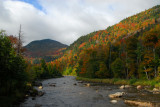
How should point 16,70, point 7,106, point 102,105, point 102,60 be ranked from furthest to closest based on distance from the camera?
point 102,60 < point 16,70 < point 102,105 < point 7,106

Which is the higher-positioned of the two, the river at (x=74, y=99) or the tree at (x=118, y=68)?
the tree at (x=118, y=68)

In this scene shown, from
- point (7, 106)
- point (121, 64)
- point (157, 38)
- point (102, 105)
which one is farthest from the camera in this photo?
point (121, 64)

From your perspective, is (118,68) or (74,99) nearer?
(74,99)

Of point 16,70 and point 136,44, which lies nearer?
point 16,70

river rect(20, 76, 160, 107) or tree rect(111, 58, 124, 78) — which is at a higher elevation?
tree rect(111, 58, 124, 78)

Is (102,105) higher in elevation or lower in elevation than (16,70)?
lower

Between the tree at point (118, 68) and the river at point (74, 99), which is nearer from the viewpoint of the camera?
the river at point (74, 99)

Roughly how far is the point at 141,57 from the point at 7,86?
139 feet

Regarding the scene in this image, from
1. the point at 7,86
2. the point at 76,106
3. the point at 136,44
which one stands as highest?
the point at 136,44

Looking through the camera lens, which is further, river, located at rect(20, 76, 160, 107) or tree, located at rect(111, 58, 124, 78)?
tree, located at rect(111, 58, 124, 78)

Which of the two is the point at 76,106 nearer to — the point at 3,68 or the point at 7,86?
the point at 7,86

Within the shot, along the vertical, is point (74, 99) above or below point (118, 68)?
below

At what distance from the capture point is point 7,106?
1584 cm

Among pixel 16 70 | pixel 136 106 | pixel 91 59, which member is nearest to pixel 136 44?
pixel 91 59
